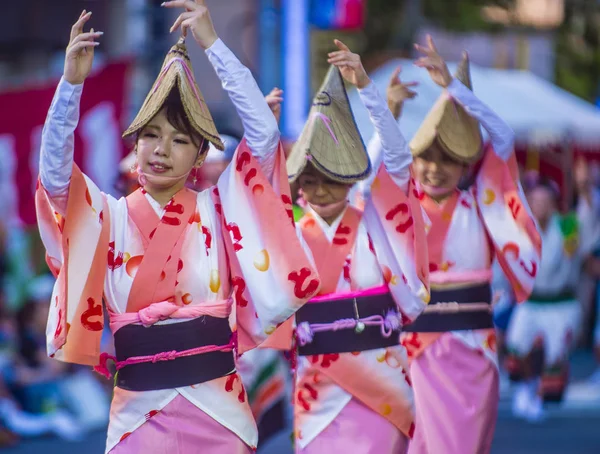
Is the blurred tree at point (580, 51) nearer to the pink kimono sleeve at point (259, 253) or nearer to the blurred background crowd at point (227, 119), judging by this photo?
the blurred background crowd at point (227, 119)

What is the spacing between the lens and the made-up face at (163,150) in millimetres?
3336

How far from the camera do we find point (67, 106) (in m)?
3.11

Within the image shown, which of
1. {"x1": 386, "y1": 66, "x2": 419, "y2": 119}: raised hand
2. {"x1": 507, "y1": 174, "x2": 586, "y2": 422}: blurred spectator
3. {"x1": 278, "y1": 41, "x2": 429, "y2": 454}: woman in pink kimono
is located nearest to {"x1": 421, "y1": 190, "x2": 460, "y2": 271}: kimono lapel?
Result: {"x1": 386, "y1": 66, "x2": 419, "y2": 119}: raised hand

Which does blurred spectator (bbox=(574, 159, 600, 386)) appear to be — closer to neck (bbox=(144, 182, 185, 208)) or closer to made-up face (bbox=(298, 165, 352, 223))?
made-up face (bbox=(298, 165, 352, 223))

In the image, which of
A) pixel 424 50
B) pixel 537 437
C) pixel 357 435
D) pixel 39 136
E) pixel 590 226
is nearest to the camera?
pixel 357 435

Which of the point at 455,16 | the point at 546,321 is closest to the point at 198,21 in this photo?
the point at 546,321

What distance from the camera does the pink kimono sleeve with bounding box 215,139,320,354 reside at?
11.2 feet

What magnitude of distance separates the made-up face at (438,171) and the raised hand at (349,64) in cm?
94

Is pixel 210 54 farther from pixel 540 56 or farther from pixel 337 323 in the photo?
pixel 540 56

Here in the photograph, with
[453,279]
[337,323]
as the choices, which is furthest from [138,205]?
[453,279]

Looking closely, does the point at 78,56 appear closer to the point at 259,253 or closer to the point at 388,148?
the point at 259,253

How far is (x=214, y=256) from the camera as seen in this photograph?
11.1ft

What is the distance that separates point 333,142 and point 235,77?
2.93ft

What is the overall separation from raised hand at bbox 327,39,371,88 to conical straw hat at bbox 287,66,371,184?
0.28 metres
